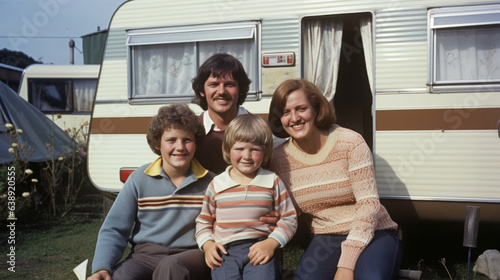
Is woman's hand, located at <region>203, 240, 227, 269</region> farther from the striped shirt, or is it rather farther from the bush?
the bush

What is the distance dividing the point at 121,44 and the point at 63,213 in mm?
2827

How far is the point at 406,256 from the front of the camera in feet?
13.8

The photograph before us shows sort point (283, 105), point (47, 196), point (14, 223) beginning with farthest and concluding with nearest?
point (47, 196)
point (14, 223)
point (283, 105)

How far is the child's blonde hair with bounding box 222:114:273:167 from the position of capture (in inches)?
85.1

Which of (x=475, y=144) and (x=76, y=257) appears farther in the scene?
(x=76, y=257)

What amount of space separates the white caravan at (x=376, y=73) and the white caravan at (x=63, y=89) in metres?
4.96

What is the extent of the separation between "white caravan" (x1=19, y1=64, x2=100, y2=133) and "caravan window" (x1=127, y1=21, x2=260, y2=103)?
5.12 m

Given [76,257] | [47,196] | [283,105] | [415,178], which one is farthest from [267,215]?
[47,196]

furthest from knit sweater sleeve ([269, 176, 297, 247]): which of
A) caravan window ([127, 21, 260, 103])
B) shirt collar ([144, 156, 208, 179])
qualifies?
caravan window ([127, 21, 260, 103])

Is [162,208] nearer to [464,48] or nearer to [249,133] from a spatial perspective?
[249,133]

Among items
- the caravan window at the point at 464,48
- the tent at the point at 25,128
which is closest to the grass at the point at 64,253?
the tent at the point at 25,128

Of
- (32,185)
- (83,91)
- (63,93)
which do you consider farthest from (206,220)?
(63,93)

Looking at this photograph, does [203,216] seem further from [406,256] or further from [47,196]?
[47,196]

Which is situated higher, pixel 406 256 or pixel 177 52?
pixel 177 52
